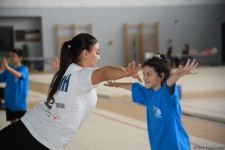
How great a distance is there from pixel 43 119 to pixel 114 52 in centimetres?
2551

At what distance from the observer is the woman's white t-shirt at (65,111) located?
3012 mm

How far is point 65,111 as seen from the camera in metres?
3.02

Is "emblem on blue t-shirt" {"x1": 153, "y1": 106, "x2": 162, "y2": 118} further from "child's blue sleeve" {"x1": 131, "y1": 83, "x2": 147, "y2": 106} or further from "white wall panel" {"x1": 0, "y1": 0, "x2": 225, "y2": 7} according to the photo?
"white wall panel" {"x1": 0, "y1": 0, "x2": 225, "y2": 7}

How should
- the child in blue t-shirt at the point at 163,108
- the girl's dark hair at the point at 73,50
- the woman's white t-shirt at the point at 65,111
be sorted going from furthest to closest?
Answer: the child in blue t-shirt at the point at 163,108
the girl's dark hair at the point at 73,50
the woman's white t-shirt at the point at 65,111

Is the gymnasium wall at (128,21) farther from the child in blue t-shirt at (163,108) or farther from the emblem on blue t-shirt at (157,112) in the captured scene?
the emblem on blue t-shirt at (157,112)

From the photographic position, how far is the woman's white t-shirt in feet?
9.88

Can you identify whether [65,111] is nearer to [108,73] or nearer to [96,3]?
[108,73]

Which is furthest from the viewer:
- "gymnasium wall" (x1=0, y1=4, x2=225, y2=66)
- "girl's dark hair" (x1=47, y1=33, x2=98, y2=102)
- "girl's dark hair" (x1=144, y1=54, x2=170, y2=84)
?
"gymnasium wall" (x1=0, y1=4, x2=225, y2=66)

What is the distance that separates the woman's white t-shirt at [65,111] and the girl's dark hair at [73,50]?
0.39 ft

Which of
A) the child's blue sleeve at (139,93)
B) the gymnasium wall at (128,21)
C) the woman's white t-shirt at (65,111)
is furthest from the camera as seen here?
the gymnasium wall at (128,21)

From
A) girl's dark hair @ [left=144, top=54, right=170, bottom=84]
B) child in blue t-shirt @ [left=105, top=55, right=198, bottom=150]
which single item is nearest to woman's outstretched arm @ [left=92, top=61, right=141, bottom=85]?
child in blue t-shirt @ [left=105, top=55, right=198, bottom=150]

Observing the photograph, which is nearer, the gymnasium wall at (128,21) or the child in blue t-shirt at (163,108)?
the child in blue t-shirt at (163,108)

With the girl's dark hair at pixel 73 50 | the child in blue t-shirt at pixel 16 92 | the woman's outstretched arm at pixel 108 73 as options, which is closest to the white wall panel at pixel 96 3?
the child in blue t-shirt at pixel 16 92

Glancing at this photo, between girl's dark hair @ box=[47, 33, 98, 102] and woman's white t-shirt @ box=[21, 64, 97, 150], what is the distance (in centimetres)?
12
